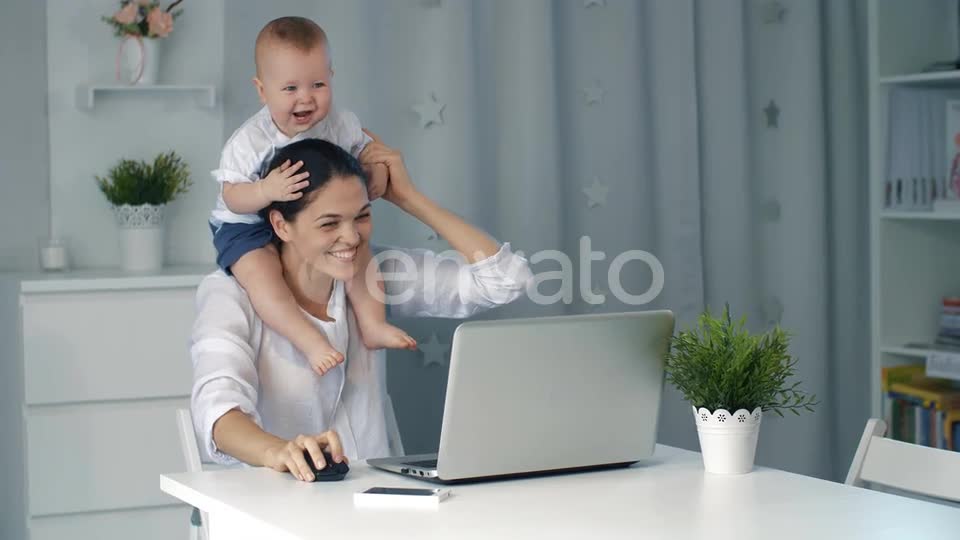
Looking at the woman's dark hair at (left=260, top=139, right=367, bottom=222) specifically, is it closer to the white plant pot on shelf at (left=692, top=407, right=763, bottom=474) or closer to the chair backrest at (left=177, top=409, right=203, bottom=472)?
the chair backrest at (left=177, top=409, right=203, bottom=472)

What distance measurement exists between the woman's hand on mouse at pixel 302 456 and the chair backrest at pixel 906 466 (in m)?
0.81

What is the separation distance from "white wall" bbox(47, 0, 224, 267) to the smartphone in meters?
1.64

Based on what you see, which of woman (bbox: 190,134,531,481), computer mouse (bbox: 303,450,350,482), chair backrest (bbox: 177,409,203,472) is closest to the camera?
computer mouse (bbox: 303,450,350,482)

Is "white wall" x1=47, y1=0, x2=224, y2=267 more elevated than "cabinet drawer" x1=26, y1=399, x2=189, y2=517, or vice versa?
"white wall" x1=47, y1=0, x2=224, y2=267

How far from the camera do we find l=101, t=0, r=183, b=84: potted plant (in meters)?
2.96

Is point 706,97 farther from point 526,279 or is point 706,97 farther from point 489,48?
point 526,279

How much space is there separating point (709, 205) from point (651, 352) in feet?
5.33

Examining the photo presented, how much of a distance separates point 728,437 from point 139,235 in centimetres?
164

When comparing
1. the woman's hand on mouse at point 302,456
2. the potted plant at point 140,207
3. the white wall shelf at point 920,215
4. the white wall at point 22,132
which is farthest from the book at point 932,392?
the white wall at point 22,132

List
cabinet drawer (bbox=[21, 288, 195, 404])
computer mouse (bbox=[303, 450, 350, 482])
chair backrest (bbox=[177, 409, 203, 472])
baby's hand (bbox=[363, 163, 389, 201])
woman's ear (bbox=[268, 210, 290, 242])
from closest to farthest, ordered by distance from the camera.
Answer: computer mouse (bbox=[303, 450, 350, 482]) → chair backrest (bbox=[177, 409, 203, 472]) → woman's ear (bbox=[268, 210, 290, 242]) → baby's hand (bbox=[363, 163, 389, 201]) → cabinet drawer (bbox=[21, 288, 195, 404])

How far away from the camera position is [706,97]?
3418 millimetres

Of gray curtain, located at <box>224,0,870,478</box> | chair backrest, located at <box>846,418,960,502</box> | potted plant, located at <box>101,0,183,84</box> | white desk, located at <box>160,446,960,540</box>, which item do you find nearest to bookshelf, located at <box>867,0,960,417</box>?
gray curtain, located at <box>224,0,870,478</box>

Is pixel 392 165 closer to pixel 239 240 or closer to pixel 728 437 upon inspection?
pixel 239 240

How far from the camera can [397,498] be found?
1.66 meters
